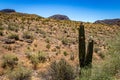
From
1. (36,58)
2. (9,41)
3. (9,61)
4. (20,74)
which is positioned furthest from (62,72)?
(9,41)

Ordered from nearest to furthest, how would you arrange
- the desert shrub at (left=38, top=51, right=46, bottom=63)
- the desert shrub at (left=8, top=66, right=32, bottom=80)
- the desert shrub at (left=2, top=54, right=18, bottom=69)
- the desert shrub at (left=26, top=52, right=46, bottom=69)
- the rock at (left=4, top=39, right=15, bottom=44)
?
1. the desert shrub at (left=8, top=66, right=32, bottom=80)
2. the desert shrub at (left=2, top=54, right=18, bottom=69)
3. the desert shrub at (left=26, top=52, right=46, bottom=69)
4. the desert shrub at (left=38, top=51, right=46, bottom=63)
5. the rock at (left=4, top=39, right=15, bottom=44)

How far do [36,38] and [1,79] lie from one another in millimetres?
14290

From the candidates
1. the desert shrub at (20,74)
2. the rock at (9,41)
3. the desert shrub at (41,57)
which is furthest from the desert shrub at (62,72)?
the rock at (9,41)

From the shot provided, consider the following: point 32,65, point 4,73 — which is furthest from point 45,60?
point 4,73

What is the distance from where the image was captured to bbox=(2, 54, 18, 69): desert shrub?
1950 centimetres

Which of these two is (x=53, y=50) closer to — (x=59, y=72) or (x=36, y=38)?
(x=36, y=38)

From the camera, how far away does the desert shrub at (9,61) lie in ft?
64.0

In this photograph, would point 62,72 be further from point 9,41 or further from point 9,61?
point 9,41

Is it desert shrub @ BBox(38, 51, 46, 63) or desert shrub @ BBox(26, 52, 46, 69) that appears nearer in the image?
desert shrub @ BBox(26, 52, 46, 69)

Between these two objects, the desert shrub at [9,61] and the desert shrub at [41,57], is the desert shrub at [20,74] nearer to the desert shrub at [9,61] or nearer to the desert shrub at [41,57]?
the desert shrub at [9,61]

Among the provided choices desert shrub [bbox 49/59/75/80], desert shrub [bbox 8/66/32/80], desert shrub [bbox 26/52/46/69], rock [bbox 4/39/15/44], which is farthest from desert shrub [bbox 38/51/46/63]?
rock [bbox 4/39/15/44]

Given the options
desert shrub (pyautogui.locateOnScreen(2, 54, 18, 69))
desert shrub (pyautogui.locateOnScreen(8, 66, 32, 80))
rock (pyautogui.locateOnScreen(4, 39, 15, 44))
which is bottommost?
desert shrub (pyautogui.locateOnScreen(8, 66, 32, 80))

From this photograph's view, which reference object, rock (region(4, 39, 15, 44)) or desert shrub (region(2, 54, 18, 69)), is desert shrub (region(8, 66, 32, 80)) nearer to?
desert shrub (region(2, 54, 18, 69))

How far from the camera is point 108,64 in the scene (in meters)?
16.3
